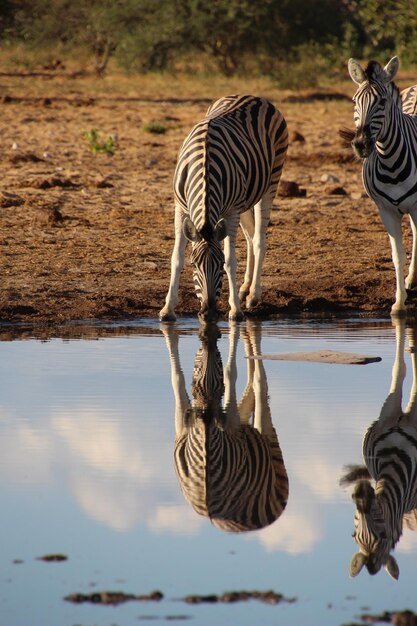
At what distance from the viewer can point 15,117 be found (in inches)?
830

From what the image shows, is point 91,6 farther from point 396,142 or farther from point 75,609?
point 75,609

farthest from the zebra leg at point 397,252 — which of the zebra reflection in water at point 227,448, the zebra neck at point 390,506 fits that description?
the zebra neck at point 390,506

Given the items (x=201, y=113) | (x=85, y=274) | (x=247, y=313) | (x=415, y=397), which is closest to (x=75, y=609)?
(x=415, y=397)

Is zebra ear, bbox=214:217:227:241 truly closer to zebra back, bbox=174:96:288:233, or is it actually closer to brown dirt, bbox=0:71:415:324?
zebra back, bbox=174:96:288:233

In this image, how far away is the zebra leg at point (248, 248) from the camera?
410 inches

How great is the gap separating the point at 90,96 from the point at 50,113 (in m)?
4.37

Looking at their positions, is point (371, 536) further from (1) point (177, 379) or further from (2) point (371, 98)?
(2) point (371, 98)

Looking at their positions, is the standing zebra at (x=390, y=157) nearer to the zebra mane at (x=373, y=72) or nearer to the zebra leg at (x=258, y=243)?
the zebra mane at (x=373, y=72)

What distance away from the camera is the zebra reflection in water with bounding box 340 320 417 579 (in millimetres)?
4566

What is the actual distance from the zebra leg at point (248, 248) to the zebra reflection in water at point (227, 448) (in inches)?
86.3

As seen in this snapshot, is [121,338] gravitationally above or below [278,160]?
below

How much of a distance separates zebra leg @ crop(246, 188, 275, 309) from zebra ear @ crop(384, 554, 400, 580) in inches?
222

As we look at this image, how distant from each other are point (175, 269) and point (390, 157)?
185 cm

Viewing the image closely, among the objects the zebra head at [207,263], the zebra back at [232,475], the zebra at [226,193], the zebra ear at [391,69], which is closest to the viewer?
the zebra back at [232,475]
